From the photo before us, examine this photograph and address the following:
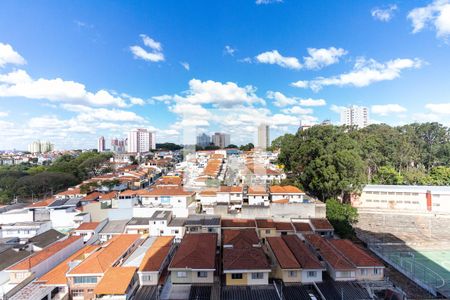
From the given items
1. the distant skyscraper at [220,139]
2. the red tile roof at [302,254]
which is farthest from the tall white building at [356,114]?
the red tile roof at [302,254]

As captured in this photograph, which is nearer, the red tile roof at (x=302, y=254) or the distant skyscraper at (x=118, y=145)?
the red tile roof at (x=302, y=254)

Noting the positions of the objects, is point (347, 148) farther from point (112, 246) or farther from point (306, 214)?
point (112, 246)

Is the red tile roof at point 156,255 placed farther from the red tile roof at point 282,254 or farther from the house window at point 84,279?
the red tile roof at point 282,254

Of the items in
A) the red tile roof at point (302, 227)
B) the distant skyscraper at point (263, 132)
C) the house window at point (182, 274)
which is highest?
the distant skyscraper at point (263, 132)

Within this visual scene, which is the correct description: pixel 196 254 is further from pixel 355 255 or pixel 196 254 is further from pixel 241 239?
pixel 355 255

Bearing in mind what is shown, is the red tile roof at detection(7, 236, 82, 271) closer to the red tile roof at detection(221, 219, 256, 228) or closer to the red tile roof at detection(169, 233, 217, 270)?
the red tile roof at detection(169, 233, 217, 270)

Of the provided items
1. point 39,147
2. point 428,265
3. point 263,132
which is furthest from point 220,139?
point 39,147

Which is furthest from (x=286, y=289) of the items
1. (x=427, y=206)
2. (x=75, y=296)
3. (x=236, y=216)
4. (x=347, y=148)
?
(x=427, y=206)

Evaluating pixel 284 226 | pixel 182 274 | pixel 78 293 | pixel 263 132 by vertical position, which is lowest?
pixel 78 293
